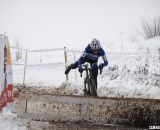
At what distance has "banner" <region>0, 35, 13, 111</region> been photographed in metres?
9.41

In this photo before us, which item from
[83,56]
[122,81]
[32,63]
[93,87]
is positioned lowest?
[93,87]

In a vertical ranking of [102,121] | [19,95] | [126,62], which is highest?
[126,62]

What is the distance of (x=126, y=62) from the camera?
18.0 meters

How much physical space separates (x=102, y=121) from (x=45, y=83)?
8.84 meters

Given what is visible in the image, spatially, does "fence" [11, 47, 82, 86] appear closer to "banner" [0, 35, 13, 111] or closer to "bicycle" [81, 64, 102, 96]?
"bicycle" [81, 64, 102, 96]

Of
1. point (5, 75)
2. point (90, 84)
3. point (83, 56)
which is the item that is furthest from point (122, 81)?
point (5, 75)

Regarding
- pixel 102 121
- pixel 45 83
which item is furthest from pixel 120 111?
pixel 45 83

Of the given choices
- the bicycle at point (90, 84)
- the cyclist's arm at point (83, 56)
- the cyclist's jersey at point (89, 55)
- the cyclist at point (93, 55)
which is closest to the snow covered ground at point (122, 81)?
the bicycle at point (90, 84)

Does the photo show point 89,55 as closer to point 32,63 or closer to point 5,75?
point 5,75

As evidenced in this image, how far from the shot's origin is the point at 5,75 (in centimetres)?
955

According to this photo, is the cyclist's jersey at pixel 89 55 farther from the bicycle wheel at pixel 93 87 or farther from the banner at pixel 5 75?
the banner at pixel 5 75

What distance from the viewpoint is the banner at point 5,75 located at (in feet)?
→ 30.9

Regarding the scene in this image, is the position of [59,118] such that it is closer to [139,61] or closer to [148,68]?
[148,68]

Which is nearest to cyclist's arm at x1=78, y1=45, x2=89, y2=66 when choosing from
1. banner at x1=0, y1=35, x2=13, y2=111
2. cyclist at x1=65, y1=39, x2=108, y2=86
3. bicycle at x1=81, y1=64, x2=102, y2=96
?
cyclist at x1=65, y1=39, x2=108, y2=86
